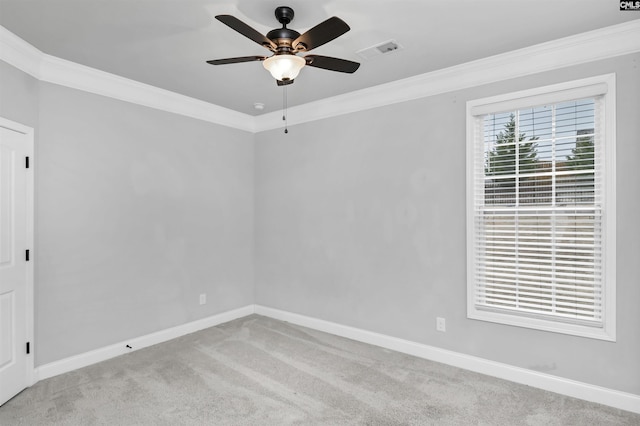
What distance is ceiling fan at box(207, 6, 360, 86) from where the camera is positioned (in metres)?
1.97

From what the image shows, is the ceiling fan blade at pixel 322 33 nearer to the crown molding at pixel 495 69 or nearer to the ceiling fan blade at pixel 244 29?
the ceiling fan blade at pixel 244 29

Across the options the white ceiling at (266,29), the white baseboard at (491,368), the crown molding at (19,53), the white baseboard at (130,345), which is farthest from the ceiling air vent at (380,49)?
the white baseboard at (130,345)

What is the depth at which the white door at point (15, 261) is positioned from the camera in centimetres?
274

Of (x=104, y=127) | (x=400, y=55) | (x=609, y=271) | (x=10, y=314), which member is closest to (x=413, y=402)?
(x=609, y=271)

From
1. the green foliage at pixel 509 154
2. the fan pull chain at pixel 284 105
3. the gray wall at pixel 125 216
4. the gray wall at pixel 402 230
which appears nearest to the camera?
the gray wall at pixel 402 230

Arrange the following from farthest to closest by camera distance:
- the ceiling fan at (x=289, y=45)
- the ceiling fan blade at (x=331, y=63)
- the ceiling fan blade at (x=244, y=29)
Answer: the ceiling fan blade at (x=331, y=63) < the ceiling fan at (x=289, y=45) < the ceiling fan blade at (x=244, y=29)

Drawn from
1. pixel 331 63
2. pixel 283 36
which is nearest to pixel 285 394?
pixel 331 63

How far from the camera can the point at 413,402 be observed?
275cm

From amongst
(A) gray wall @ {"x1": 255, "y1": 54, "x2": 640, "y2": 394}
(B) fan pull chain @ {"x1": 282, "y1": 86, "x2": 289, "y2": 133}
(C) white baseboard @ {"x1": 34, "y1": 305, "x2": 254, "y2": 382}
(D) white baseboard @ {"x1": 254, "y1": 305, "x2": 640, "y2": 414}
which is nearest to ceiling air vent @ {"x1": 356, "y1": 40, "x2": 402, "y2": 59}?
(A) gray wall @ {"x1": 255, "y1": 54, "x2": 640, "y2": 394}

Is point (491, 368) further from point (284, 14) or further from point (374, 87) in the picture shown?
point (284, 14)

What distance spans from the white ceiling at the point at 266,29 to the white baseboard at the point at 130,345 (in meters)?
2.59

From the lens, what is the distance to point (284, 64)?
7.29 feet

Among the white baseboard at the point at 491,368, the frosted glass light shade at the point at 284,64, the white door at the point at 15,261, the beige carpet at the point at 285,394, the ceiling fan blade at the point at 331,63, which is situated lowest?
the beige carpet at the point at 285,394

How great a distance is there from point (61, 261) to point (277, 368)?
6.91 ft
